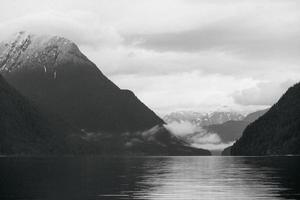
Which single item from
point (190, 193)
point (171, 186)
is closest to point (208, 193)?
point (190, 193)

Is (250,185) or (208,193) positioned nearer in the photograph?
(208,193)

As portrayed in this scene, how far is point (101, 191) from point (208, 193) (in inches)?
735

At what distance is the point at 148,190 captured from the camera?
10750cm

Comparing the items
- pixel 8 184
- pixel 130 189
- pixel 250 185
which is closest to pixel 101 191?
pixel 130 189

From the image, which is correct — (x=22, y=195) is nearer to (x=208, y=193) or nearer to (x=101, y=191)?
(x=101, y=191)

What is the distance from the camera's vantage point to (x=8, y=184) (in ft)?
384

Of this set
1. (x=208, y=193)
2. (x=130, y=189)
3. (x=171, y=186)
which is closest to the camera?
(x=208, y=193)

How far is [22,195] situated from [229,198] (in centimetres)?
3275

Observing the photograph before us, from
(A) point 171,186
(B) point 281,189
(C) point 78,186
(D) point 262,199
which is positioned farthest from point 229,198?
(C) point 78,186

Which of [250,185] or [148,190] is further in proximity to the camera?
[250,185]

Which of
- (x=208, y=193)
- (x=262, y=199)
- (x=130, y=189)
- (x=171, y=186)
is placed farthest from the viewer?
(x=171, y=186)

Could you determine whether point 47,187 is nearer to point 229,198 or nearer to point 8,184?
point 8,184

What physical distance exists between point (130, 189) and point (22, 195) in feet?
72.8

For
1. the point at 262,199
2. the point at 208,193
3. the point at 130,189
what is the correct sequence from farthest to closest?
the point at 130,189 → the point at 208,193 → the point at 262,199
